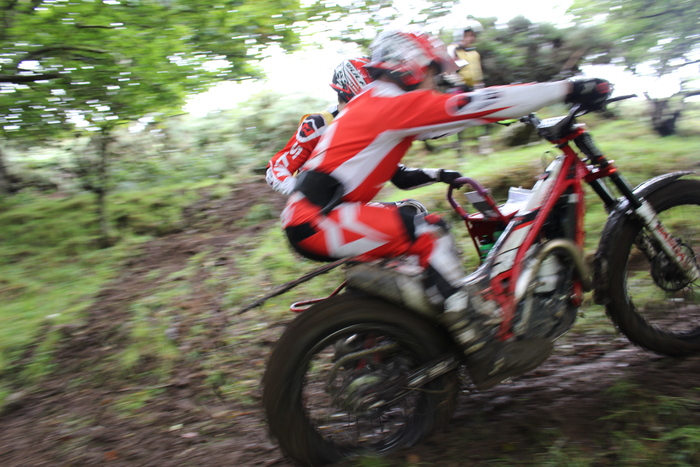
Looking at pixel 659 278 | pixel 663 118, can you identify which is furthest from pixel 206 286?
pixel 663 118

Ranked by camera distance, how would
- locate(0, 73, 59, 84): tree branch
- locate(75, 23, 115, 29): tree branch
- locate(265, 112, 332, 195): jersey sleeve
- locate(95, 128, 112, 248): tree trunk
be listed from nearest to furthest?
locate(265, 112, 332, 195): jersey sleeve
locate(75, 23, 115, 29): tree branch
locate(0, 73, 59, 84): tree branch
locate(95, 128, 112, 248): tree trunk

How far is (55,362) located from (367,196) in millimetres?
3623

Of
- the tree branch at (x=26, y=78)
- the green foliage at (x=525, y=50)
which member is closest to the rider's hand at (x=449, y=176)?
the tree branch at (x=26, y=78)

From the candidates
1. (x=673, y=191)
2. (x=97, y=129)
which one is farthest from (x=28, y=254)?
(x=673, y=191)

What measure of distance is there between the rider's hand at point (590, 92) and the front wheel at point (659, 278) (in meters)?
0.70

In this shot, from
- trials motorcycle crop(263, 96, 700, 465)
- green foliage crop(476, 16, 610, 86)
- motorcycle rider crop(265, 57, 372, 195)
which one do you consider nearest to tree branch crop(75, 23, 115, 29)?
motorcycle rider crop(265, 57, 372, 195)

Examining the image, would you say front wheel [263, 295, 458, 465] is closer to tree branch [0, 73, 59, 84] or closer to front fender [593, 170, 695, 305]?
front fender [593, 170, 695, 305]

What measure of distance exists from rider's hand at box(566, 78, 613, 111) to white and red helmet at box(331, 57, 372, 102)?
1101mm

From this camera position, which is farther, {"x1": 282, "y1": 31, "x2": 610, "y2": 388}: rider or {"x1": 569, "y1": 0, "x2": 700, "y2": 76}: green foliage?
{"x1": 569, "y1": 0, "x2": 700, "y2": 76}: green foliage

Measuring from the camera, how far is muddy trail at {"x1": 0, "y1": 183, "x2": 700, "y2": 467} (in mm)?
2523

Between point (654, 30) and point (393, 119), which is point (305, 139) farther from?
point (654, 30)

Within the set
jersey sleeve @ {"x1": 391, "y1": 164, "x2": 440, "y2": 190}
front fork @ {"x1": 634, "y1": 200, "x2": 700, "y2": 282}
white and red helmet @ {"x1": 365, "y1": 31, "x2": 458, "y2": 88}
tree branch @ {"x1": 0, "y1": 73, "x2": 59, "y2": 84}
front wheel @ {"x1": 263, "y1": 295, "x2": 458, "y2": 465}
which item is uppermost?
white and red helmet @ {"x1": 365, "y1": 31, "x2": 458, "y2": 88}

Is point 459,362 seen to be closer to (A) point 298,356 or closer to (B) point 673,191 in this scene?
(A) point 298,356

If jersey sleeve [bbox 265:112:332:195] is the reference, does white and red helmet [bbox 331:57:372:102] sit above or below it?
above
